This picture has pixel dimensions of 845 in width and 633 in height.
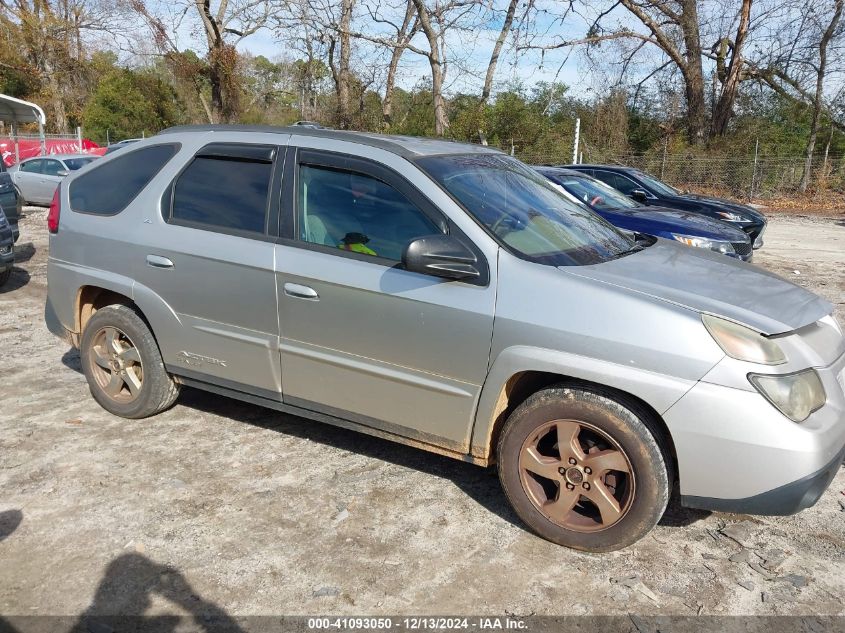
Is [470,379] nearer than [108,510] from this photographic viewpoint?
Yes

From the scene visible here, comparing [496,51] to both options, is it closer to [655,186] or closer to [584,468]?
[655,186]

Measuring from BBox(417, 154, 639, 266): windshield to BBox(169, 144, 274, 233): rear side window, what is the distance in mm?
964

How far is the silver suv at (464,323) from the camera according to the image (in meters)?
2.87

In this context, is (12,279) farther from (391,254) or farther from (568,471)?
(568,471)

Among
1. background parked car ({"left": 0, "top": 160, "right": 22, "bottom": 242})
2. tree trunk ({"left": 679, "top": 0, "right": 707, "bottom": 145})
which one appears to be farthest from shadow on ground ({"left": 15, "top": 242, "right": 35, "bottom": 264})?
tree trunk ({"left": 679, "top": 0, "right": 707, "bottom": 145})

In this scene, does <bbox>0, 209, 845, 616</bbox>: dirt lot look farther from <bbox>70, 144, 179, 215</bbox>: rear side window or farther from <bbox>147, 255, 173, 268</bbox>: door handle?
<bbox>70, 144, 179, 215</bbox>: rear side window

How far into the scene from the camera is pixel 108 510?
11.5 feet

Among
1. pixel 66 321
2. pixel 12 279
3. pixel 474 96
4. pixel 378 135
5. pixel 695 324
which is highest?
pixel 474 96

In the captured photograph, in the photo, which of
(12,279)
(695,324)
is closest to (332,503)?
(695,324)

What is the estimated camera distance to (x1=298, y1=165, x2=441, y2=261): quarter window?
11.5 feet

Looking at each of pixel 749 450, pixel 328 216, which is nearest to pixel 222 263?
pixel 328 216

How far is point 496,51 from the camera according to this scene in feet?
77.8

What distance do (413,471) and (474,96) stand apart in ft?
82.6

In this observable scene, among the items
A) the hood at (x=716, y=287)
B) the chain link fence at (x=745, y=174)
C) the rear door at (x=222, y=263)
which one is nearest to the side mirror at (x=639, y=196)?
the hood at (x=716, y=287)
